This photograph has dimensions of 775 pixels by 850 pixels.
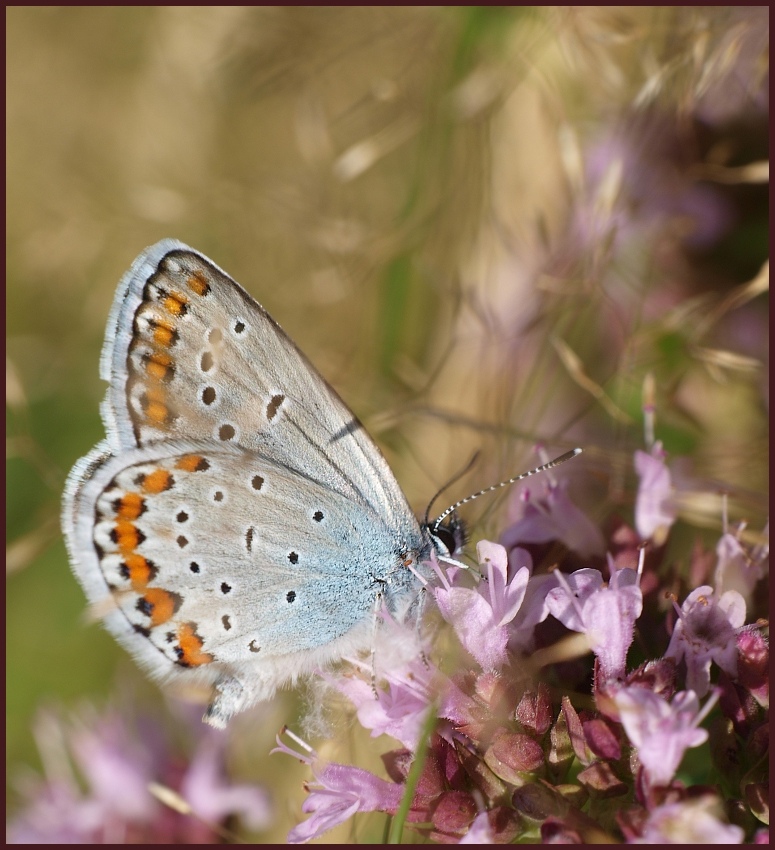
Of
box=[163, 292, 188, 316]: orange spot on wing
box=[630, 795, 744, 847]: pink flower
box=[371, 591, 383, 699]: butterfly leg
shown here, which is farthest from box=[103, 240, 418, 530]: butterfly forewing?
box=[630, 795, 744, 847]: pink flower

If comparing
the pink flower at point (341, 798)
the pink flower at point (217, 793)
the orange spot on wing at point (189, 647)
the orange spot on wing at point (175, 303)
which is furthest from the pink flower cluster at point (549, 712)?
the pink flower at point (217, 793)

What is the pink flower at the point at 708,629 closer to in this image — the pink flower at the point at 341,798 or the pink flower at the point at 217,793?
the pink flower at the point at 341,798

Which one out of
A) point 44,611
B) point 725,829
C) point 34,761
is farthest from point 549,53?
point 34,761

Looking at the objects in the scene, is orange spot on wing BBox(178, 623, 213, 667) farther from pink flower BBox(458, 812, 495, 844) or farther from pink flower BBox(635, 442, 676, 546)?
pink flower BBox(635, 442, 676, 546)

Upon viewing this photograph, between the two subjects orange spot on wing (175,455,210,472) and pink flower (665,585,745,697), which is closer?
pink flower (665,585,745,697)

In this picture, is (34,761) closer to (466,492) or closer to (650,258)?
(466,492)

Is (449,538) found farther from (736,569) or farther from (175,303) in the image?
(175,303)

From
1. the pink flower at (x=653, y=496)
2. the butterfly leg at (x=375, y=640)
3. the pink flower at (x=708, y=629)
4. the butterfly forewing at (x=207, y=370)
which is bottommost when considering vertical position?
the pink flower at (x=708, y=629)
